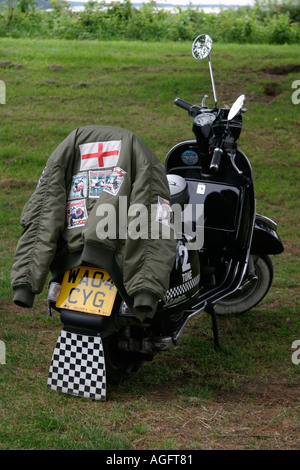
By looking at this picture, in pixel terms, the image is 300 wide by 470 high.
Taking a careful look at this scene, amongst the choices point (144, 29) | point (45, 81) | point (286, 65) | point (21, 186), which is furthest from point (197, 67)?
point (21, 186)

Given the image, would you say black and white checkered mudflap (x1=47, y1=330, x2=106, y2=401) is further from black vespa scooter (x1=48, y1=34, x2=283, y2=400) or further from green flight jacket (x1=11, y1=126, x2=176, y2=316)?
green flight jacket (x1=11, y1=126, x2=176, y2=316)

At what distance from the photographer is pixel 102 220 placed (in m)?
3.44

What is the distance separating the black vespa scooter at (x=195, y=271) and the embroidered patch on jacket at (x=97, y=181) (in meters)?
0.42

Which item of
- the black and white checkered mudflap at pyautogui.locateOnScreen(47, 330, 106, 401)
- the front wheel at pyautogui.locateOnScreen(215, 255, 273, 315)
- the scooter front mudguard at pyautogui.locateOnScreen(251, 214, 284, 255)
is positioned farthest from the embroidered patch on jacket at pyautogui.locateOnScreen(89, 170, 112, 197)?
the front wheel at pyautogui.locateOnScreen(215, 255, 273, 315)

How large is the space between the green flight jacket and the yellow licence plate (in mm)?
61

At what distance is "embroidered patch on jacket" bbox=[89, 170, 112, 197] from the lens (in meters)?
3.60

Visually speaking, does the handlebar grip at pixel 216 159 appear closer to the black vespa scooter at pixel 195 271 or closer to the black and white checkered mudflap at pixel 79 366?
the black vespa scooter at pixel 195 271

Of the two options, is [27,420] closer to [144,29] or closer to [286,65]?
[286,65]

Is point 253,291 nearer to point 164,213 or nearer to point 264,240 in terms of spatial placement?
point 264,240

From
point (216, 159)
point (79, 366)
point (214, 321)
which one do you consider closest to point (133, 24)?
point (216, 159)

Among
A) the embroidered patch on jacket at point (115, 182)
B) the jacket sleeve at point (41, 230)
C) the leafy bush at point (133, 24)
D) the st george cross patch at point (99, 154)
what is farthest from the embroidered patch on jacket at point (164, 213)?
the leafy bush at point (133, 24)

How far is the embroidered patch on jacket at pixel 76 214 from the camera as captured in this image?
361cm

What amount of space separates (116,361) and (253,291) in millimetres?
1664
